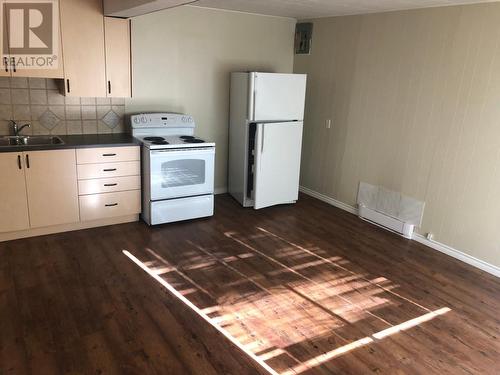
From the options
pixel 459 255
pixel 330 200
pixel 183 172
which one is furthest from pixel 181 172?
pixel 459 255

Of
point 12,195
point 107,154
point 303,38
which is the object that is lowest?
point 12,195

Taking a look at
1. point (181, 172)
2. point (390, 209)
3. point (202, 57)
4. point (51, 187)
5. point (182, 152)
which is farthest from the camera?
point (202, 57)

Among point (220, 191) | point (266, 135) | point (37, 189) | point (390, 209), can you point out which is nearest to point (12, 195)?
point (37, 189)

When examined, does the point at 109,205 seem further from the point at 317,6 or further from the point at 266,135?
the point at 317,6

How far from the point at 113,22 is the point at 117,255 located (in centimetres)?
224

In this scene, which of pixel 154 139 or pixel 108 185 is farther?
pixel 154 139

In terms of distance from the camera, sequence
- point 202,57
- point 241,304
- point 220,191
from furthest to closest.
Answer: point 220,191 < point 202,57 < point 241,304

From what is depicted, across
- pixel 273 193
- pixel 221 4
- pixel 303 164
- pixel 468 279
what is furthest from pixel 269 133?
pixel 468 279

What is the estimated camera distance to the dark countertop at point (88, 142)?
3.53 meters

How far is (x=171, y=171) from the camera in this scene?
416 cm

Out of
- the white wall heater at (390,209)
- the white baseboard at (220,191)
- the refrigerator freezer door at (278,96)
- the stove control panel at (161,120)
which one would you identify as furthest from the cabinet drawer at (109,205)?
the white wall heater at (390,209)

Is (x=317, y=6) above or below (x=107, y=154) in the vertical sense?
above

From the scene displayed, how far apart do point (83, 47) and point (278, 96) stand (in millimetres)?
2123

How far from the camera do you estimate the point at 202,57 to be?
480cm
